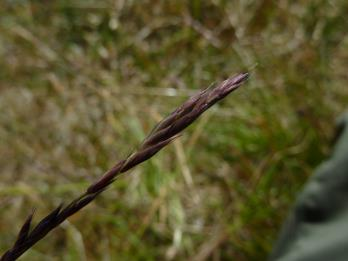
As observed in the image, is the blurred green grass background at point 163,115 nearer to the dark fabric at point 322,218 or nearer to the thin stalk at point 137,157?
the dark fabric at point 322,218

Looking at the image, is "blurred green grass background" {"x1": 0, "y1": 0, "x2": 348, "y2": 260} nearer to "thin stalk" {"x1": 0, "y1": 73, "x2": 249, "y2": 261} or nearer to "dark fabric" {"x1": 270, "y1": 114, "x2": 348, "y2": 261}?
"dark fabric" {"x1": 270, "y1": 114, "x2": 348, "y2": 261}

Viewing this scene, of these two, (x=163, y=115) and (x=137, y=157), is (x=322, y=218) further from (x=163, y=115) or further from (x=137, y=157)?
(x=137, y=157)

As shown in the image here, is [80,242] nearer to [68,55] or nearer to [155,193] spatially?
[155,193]

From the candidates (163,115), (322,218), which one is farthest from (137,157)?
(163,115)

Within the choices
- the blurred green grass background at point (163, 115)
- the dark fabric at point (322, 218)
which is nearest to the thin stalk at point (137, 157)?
the dark fabric at point (322, 218)

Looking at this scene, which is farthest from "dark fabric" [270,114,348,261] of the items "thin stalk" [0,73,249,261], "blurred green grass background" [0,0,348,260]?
"thin stalk" [0,73,249,261]
